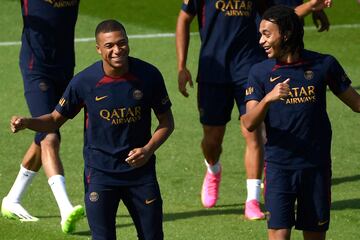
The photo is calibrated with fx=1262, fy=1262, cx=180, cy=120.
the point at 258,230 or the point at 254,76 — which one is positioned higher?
the point at 254,76

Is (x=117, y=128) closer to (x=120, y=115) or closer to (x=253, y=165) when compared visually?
(x=120, y=115)

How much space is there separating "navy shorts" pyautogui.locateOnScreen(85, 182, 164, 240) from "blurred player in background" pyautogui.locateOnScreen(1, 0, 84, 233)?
2327mm

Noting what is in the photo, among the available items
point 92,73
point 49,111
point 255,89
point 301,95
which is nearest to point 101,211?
point 92,73

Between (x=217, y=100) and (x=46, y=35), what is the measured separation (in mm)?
1699

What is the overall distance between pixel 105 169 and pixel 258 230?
255 centimetres

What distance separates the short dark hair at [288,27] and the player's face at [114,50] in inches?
40.9

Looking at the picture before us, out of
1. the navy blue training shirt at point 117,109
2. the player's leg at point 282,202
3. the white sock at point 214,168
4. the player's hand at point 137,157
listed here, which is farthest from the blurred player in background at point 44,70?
the player's leg at point 282,202

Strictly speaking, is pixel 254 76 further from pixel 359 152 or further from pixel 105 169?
pixel 359 152

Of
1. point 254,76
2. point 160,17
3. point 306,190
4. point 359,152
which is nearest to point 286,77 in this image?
point 254,76

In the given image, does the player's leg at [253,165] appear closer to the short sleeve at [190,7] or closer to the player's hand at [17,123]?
the short sleeve at [190,7]

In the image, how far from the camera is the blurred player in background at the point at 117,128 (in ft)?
29.3

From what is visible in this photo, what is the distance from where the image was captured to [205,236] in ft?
36.1

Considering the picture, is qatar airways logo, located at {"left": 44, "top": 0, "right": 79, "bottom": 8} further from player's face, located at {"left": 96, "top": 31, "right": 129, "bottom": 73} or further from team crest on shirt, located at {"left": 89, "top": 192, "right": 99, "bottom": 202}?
team crest on shirt, located at {"left": 89, "top": 192, "right": 99, "bottom": 202}

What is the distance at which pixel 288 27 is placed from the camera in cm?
895
